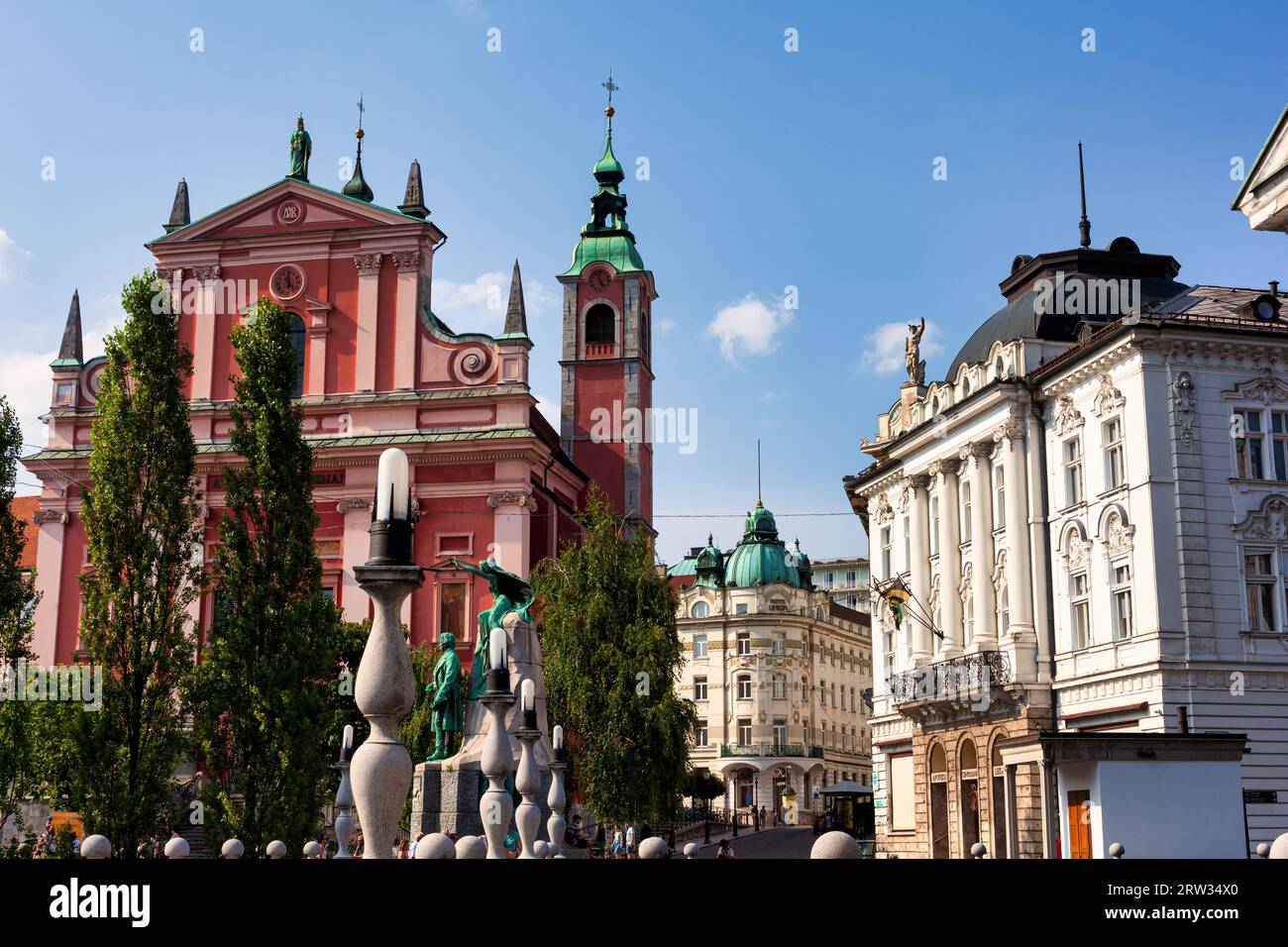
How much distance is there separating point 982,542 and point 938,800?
886 centimetres

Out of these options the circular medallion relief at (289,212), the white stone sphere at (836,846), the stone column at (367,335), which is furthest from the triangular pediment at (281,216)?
the white stone sphere at (836,846)

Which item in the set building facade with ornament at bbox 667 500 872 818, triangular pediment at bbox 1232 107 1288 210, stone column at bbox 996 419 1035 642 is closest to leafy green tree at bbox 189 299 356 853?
stone column at bbox 996 419 1035 642

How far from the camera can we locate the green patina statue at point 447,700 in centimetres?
2530

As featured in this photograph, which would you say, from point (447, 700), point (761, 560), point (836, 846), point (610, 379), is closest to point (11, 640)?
point (447, 700)

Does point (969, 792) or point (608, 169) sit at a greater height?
point (608, 169)

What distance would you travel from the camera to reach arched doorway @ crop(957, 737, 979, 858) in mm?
42750

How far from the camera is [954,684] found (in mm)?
43094

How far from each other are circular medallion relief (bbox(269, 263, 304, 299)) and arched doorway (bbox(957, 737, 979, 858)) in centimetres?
3034

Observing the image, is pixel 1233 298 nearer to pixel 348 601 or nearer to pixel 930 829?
pixel 930 829

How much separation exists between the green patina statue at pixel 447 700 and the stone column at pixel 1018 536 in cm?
2030

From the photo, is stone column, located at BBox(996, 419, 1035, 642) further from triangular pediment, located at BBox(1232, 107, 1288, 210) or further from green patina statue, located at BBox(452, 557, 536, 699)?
triangular pediment, located at BBox(1232, 107, 1288, 210)

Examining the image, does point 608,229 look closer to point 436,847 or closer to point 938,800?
point 938,800
